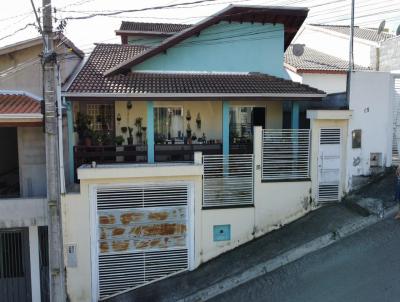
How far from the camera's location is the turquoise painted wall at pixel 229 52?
12492mm

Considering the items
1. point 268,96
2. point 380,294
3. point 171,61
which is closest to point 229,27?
point 171,61

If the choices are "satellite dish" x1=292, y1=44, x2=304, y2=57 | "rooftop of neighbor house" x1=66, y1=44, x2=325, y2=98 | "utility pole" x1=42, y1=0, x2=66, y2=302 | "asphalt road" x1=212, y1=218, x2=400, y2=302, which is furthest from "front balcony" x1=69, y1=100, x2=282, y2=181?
"satellite dish" x1=292, y1=44, x2=304, y2=57

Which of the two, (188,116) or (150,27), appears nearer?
(188,116)

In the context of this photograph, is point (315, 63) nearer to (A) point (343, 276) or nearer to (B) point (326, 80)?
(B) point (326, 80)

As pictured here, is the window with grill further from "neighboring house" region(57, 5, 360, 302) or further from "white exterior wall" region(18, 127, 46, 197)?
"neighboring house" region(57, 5, 360, 302)

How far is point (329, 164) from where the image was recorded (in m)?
10.9

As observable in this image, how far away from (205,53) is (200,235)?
621 cm

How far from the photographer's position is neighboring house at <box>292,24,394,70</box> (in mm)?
20141

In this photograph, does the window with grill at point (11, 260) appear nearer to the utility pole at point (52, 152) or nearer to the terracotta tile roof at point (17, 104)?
the utility pole at point (52, 152)

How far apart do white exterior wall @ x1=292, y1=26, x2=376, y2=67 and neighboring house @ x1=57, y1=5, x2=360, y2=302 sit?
1043cm

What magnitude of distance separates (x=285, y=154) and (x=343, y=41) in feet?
49.4

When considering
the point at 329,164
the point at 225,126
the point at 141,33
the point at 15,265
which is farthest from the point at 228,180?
the point at 141,33

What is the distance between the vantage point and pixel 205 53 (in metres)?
12.6

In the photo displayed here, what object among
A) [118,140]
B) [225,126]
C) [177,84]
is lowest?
[118,140]
